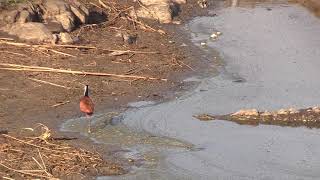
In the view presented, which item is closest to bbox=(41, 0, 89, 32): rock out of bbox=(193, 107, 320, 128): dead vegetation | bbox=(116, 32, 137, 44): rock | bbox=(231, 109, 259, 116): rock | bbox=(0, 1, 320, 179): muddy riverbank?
bbox=(0, 1, 320, 179): muddy riverbank

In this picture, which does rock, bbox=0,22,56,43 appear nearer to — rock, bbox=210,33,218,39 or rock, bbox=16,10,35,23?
rock, bbox=16,10,35,23

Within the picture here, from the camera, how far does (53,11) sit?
1447cm

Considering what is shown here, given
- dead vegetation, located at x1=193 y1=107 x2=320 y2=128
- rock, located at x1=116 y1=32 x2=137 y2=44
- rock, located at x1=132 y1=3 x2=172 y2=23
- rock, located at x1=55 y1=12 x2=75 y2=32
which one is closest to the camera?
dead vegetation, located at x1=193 y1=107 x2=320 y2=128

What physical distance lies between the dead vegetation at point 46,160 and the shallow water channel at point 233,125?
44cm

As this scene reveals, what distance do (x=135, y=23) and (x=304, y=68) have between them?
4228mm

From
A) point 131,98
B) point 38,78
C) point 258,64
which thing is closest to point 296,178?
point 131,98

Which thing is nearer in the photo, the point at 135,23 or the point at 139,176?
the point at 139,176

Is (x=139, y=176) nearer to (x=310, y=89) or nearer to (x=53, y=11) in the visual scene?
(x=310, y=89)

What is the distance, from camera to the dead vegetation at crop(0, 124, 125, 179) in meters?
7.89

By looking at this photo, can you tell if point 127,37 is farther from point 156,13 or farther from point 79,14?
point 156,13

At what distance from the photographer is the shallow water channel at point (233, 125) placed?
853 cm

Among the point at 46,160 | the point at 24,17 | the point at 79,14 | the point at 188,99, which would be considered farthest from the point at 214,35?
the point at 46,160

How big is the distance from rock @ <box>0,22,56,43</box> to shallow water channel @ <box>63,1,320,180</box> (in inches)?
111

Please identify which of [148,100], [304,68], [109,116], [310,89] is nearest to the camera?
[109,116]
